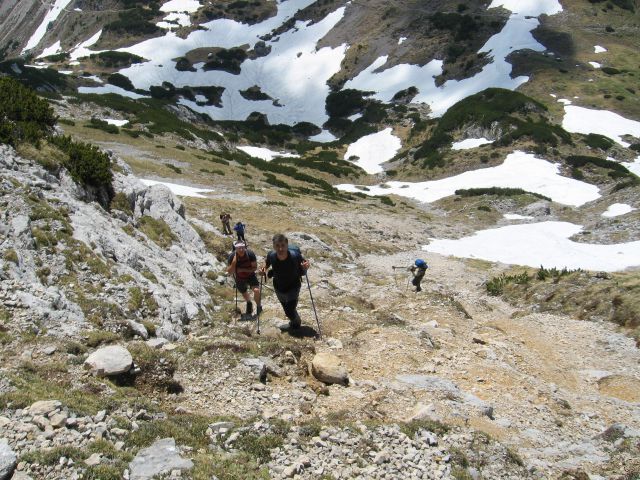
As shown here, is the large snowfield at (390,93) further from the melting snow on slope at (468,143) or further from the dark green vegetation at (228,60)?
the dark green vegetation at (228,60)

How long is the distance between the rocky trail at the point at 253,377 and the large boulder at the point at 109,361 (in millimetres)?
30

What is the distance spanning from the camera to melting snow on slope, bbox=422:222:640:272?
89.3 feet

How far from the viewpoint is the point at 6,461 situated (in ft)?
15.0

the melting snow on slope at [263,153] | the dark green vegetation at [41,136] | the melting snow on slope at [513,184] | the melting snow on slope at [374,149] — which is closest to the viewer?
the dark green vegetation at [41,136]

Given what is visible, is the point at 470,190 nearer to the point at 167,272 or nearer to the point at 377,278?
the point at 377,278

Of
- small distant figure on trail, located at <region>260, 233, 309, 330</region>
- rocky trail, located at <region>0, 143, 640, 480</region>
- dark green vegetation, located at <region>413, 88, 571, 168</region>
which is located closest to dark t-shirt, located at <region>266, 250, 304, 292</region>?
small distant figure on trail, located at <region>260, 233, 309, 330</region>

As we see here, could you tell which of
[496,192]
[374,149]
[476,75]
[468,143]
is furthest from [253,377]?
[476,75]

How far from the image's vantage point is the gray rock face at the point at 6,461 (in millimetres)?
4496

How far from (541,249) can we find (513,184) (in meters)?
23.4

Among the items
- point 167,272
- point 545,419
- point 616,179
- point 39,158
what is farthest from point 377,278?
point 616,179

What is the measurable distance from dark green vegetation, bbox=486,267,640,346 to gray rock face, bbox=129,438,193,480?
A: 13875 mm

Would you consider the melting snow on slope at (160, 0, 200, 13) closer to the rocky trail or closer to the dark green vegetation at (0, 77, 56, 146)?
the dark green vegetation at (0, 77, 56, 146)

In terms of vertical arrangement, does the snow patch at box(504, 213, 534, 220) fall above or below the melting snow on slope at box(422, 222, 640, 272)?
below

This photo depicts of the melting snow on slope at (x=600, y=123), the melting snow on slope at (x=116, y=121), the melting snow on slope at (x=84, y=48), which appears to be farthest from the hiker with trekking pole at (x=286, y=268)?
the melting snow on slope at (x=84, y=48)
